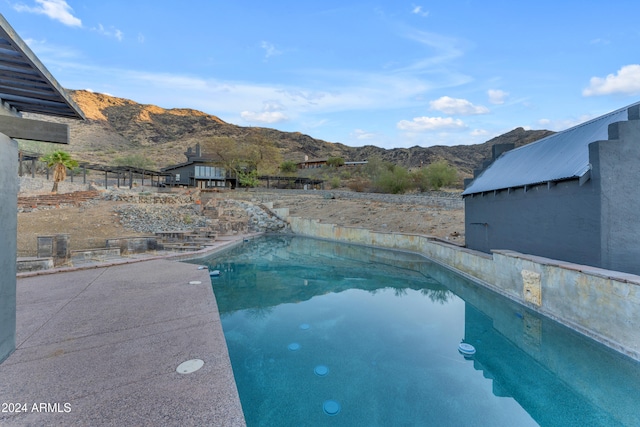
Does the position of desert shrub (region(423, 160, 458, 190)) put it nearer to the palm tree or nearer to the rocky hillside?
the rocky hillside

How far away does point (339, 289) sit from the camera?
9.08 meters

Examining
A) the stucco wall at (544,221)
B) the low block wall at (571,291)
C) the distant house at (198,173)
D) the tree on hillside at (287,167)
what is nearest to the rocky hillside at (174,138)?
the tree on hillside at (287,167)

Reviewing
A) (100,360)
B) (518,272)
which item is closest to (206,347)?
(100,360)

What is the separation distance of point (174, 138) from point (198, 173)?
54.9 m

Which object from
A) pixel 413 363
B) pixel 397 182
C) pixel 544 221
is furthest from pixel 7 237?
pixel 397 182

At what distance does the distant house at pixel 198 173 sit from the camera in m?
42.0

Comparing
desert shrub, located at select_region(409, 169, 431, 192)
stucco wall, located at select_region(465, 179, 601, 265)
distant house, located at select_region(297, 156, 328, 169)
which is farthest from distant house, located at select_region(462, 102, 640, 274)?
distant house, located at select_region(297, 156, 328, 169)

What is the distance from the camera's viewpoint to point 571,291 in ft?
17.8

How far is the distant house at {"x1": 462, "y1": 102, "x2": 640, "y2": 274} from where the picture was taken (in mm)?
5527

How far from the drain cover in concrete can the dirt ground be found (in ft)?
36.2

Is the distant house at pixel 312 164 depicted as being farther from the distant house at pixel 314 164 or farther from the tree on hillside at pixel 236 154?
the tree on hillside at pixel 236 154

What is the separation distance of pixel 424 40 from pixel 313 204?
50.6 ft

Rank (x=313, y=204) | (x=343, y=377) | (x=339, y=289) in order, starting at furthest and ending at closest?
(x=313, y=204) < (x=339, y=289) < (x=343, y=377)

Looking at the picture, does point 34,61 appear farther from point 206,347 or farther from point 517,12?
point 517,12
